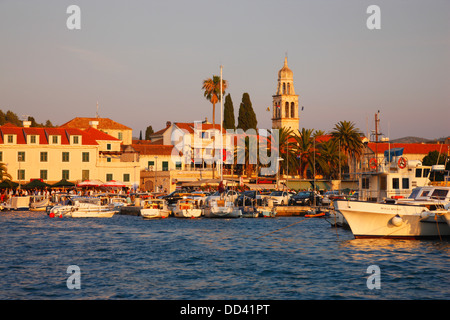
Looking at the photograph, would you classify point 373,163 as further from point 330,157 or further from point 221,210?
point 330,157

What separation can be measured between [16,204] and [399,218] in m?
49.8

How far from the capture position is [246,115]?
4769 inches

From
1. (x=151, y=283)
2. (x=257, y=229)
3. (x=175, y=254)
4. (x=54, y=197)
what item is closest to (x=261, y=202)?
(x=257, y=229)

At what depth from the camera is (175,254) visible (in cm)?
3516

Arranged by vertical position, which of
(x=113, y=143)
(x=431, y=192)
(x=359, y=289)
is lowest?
(x=359, y=289)

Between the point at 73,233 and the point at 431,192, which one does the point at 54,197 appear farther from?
the point at 431,192

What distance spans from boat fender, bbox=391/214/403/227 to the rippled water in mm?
1199

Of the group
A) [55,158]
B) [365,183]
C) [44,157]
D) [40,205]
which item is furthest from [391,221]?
[44,157]

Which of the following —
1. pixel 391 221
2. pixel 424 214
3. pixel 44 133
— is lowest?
pixel 391 221

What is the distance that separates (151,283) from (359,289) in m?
8.48

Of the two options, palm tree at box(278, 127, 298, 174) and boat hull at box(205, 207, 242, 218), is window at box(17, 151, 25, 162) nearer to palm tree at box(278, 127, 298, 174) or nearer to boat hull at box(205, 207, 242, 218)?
boat hull at box(205, 207, 242, 218)

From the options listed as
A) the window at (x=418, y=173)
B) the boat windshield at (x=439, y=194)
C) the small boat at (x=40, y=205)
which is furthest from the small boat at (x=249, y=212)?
the boat windshield at (x=439, y=194)

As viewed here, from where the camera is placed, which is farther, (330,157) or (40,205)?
(330,157)

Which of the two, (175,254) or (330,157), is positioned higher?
(330,157)
